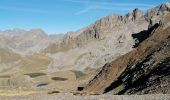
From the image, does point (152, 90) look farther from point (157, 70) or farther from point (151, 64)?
point (151, 64)

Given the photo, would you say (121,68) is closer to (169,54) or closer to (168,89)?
(169,54)

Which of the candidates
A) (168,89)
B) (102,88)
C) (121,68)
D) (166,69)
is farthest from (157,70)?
(121,68)

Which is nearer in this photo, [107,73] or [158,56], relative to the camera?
[158,56]

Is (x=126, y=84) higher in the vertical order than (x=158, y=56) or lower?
lower

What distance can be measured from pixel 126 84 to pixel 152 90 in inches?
950

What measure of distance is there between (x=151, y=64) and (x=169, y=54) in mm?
5247

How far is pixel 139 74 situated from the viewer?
85188mm

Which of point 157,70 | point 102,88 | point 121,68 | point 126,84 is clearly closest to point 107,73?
point 121,68

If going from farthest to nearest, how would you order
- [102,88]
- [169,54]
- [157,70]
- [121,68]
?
[121,68], [102,88], [169,54], [157,70]

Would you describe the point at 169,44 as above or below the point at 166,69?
above

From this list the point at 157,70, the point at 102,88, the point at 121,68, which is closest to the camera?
the point at 157,70

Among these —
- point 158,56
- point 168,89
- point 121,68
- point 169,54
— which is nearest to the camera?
point 168,89

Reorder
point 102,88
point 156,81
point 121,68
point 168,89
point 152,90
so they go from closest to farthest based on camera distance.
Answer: point 168,89, point 152,90, point 156,81, point 102,88, point 121,68

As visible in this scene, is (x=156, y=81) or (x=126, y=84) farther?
(x=126, y=84)
